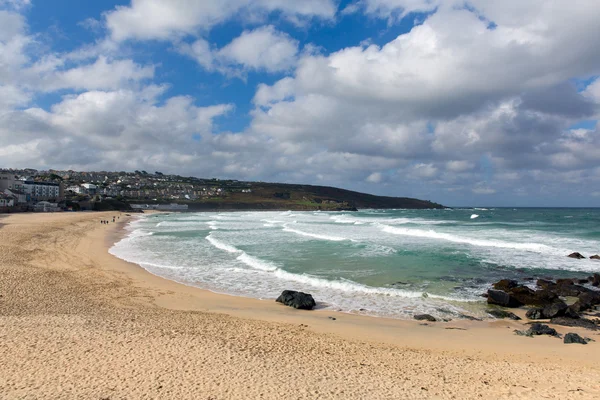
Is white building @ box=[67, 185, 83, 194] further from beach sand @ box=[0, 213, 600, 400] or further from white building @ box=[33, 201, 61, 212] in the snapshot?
beach sand @ box=[0, 213, 600, 400]

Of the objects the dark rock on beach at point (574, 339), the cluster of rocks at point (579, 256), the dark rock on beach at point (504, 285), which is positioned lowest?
the dark rock on beach at point (574, 339)

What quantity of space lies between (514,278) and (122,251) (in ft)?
75.9

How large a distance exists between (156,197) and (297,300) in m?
124

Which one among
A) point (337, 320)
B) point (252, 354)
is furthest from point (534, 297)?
point (252, 354)

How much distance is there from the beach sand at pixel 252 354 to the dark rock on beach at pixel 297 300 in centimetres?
45

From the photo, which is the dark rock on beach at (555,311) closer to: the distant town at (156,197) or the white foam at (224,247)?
the white foam at (224,247)

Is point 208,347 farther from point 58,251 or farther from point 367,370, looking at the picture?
point 58,251

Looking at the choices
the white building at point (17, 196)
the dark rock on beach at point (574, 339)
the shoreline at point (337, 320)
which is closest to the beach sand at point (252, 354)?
the shoreline at point (337, 320)

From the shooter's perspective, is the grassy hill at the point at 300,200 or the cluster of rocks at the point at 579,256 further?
the grassy hill at the point at 300,200

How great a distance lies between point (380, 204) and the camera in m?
180

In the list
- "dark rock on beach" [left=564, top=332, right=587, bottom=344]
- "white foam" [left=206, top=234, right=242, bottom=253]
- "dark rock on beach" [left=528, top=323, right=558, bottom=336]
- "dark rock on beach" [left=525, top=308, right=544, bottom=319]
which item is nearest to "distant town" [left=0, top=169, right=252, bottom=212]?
"white foam" [left=206, top=234, right=242, bottom=253]

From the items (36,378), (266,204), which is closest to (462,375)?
(36,378)

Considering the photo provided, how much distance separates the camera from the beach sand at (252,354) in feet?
19.5

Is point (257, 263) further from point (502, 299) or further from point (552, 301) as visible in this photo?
point (552, 301)
